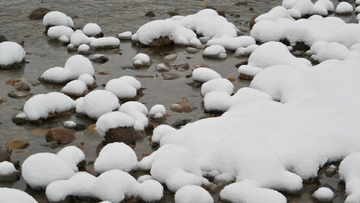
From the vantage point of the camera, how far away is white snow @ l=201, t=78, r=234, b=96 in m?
5.02

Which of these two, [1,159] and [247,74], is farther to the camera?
[247,74]

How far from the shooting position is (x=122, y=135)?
4004 mm

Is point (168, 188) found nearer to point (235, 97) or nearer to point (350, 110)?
point (235, 97)

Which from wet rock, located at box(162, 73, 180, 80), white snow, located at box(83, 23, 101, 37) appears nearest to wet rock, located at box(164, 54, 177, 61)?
wet rock, located at box(162, 73, 180, 80)

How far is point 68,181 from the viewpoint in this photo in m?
3.16

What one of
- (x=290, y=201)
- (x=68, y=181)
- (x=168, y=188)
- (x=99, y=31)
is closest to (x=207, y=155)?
(x=168, y=188)

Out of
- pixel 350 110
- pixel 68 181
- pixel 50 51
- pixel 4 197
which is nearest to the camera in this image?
pixel 4 197

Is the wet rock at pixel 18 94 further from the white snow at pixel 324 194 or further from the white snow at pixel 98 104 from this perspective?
the white snow at pixel 324 194

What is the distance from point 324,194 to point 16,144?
275cm

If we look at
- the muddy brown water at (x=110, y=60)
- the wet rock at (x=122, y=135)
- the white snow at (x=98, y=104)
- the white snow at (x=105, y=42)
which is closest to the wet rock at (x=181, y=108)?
the muddy brown water at (x=110, y=60)

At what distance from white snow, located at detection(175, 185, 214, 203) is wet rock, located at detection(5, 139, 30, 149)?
1.69 metres

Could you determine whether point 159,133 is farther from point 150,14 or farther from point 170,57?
point 150,14

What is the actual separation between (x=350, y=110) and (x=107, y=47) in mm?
3989

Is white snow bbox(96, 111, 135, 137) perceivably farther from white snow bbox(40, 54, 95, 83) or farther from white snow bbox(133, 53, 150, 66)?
white snow bbox(133, 53, 150, 66)
